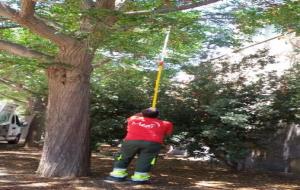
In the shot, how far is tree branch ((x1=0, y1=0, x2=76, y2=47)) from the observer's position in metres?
9.88

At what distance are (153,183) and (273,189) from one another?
2.50 meters

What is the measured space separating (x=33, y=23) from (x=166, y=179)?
4.46 meters

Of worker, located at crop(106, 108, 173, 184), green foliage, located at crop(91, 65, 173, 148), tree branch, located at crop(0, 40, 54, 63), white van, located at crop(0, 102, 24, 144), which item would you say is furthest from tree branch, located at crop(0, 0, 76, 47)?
white van, located at crop(0, 102, 24, 144)

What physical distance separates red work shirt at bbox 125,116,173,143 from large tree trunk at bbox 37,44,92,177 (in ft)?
5.80

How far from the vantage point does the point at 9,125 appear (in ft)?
78.8

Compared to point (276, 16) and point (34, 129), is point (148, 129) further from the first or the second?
point (34, 129)

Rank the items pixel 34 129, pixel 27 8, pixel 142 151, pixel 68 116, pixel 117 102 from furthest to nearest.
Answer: pixel 34 129
pixel 117 102
pixel 68 116
pixel 142 151
pixel 27 8

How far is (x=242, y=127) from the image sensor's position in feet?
38.9

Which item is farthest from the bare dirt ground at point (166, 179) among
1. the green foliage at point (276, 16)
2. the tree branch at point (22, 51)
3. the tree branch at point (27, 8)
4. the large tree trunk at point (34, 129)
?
the large tree trunk at point (34, 129)

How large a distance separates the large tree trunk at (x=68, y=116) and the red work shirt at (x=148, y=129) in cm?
177

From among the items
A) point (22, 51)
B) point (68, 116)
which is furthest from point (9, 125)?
point (22, 51)

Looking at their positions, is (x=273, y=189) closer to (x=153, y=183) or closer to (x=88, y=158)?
(x=153, y=183)

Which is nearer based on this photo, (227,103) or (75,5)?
(75,5)

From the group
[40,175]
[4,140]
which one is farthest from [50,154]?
[4,140]
